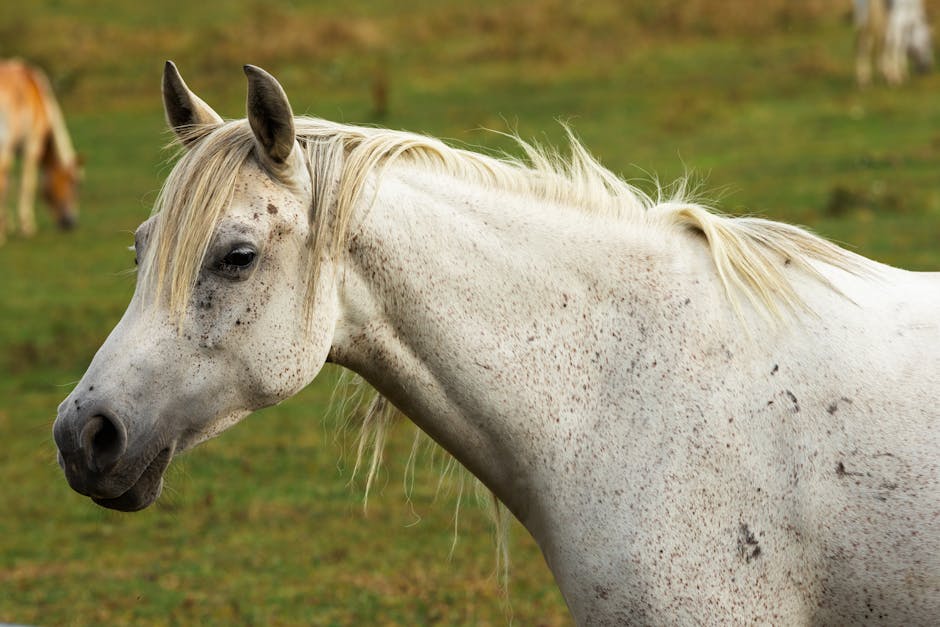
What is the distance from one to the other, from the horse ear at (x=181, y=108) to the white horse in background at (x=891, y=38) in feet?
66.3

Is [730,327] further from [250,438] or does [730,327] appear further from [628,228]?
[250,438]

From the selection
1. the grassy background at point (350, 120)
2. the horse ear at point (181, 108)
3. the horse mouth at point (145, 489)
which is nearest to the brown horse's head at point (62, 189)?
the grassy background at point (350, 120)

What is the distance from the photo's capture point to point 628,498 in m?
3.22

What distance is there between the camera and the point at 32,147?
65.1 ft

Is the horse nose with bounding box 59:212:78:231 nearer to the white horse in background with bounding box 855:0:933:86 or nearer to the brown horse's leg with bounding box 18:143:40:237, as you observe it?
the brown horse's leg with bounding box 18:143:40:237

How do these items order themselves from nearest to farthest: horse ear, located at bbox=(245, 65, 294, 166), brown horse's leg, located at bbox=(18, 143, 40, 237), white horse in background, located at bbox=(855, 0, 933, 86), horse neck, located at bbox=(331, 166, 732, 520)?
horse ear, located at bbox=(245, 65, 294, 166), horse neck, located at bbox=(331, 166, 732, 520), brown horse's leg, located at bbox=(18, 143, 40, 237), white horse in background, located at bbox=(855, 0, 933, 86)

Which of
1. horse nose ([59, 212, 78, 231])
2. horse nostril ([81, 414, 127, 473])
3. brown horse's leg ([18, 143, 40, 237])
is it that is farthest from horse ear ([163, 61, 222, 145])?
brown horse's leg ([18, 143, 40, 237])

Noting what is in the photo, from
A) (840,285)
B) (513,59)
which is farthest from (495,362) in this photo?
(513,59)

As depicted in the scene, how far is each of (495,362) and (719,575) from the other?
0.83m

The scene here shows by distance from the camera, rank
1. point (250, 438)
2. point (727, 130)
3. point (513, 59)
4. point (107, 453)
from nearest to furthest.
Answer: point (107, 453), point (250, 438), point (727, 130), point (513, 59)

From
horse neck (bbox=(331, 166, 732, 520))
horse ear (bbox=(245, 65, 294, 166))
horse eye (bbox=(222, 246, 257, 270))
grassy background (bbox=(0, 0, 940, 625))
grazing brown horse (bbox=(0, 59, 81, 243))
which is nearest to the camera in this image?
horse ear (bbox=(245, 65, 294, 166))

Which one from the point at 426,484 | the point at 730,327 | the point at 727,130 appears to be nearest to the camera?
the point at 730,327

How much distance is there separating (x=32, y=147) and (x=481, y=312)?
18.2 m

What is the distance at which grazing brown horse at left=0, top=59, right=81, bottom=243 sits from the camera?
19031mm
